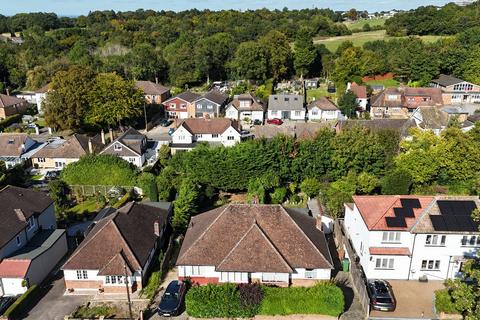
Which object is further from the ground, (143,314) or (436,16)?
(436,16)

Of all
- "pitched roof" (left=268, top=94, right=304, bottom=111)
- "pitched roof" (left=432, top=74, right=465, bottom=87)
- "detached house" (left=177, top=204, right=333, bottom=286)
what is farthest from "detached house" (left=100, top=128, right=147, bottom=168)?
"pitched roof" (left=432, top=74, right=465, bottom=87)

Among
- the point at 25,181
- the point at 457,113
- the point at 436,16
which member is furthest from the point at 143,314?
the point at 436,16

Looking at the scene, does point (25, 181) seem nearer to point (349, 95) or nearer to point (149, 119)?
point (149, 119)

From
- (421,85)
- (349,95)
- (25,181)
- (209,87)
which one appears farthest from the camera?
(209,87)

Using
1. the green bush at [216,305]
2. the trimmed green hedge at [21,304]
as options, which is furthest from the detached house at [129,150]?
the green bush at [216,305]

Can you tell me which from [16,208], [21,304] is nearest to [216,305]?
[21,304]

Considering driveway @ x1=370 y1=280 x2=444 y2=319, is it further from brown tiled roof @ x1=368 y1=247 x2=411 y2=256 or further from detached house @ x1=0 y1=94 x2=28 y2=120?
detached house @ x1=0 y1=94 x2=28 y2=120

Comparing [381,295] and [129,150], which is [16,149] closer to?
[129,150]
